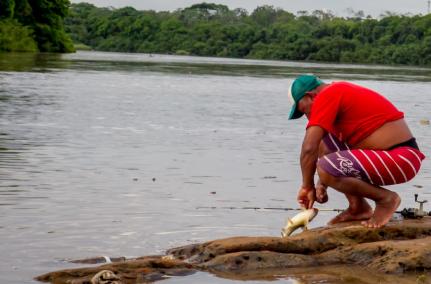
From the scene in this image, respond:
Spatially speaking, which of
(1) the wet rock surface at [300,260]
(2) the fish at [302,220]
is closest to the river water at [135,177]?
(1) the wet rock surface at [300,260]

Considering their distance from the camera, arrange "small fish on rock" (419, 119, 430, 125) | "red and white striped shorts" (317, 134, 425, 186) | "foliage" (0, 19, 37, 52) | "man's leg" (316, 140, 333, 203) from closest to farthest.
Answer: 1. "red and white striped shorts" (317, 134, 425, 186)
2. "man's leg" (316, 140, 333, 203)
3. "small fish on rock" (419, 119, 430, 125)
4. "foliage" (0, 19, 37, 52)

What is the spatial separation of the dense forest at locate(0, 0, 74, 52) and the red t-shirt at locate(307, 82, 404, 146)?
70524 millimetres

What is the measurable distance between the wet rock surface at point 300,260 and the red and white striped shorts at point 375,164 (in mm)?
393

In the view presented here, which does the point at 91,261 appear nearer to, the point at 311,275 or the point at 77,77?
the point at 311,275

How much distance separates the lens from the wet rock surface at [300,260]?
259 inches

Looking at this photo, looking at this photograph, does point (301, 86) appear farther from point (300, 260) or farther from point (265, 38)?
point (265, 38)

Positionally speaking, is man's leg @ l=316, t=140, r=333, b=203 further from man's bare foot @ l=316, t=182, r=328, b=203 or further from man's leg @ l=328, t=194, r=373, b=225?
man's leg @ l=328, t=194, r=373, b=225

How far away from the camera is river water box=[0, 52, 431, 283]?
8164 mm

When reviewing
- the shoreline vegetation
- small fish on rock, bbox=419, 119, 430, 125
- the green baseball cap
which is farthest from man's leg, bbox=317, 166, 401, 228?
the shoreline vegetation

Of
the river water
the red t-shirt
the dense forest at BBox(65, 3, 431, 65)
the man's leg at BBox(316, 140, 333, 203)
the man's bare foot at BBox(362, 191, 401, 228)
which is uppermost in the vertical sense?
the red t-shirt

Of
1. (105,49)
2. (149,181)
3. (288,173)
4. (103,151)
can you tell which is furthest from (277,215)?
(105,49)

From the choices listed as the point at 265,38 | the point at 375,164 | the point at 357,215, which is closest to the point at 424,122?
the point at 357,215

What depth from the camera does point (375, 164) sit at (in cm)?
717

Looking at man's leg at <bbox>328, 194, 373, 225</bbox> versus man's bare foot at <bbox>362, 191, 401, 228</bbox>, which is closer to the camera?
man's bare foot at <bbox>362, 191, 401, 228</bbox>
